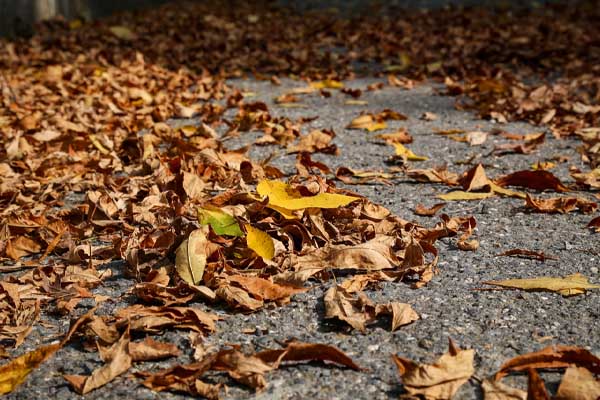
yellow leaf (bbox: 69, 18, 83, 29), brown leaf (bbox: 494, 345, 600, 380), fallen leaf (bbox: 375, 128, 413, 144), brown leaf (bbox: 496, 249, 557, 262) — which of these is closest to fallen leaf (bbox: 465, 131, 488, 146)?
fallen leaf (bbox: 375, 128, 413, 144)

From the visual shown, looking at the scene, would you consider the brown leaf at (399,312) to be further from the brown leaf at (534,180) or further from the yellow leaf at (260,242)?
the brown leaf at (534,180)

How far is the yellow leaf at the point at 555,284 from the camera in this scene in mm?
2068

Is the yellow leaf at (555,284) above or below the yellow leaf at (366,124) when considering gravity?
above

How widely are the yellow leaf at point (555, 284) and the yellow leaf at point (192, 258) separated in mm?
760

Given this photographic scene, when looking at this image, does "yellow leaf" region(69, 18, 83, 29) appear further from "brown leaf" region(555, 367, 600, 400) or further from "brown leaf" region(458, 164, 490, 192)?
"brown leaf" region(555, 367, 600, 400)

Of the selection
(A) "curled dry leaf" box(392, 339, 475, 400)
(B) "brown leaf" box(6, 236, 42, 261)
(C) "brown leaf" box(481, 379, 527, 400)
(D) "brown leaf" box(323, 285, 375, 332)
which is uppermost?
(C) "brown leaf" box(481, 379, 527, 400)

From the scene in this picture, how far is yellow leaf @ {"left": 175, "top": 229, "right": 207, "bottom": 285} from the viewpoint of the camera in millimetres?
2076

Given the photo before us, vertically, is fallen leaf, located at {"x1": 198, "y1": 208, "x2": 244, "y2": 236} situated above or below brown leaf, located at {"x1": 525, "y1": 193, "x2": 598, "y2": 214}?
above

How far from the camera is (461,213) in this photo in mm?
2752

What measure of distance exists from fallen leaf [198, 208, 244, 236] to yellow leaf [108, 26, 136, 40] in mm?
5515

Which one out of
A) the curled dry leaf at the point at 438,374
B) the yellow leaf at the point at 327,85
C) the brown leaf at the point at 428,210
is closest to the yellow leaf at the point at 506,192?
the brown leaf at the point at 428,210

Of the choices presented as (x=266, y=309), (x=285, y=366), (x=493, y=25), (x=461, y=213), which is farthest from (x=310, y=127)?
(x=493, y=25)

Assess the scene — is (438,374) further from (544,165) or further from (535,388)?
(544,165)

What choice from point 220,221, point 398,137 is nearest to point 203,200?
point 220,221
